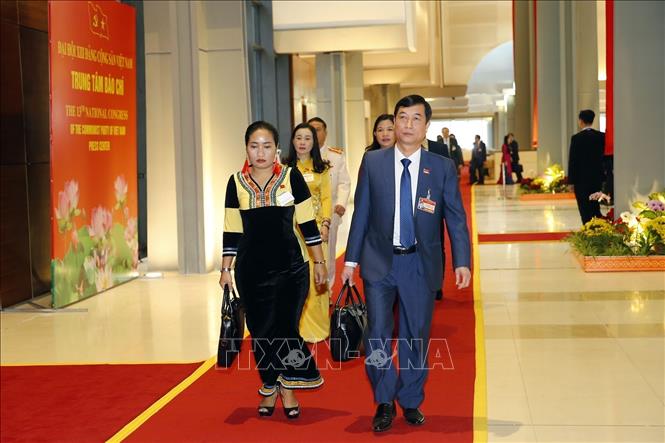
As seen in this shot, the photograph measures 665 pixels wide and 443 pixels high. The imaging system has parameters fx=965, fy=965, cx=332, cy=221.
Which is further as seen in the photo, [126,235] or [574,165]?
[574,165]

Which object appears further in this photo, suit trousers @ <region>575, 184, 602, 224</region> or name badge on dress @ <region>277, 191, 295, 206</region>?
suit trousers @ <region>575, 184, 602, 224</region>

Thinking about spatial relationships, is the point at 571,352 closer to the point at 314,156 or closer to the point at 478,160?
the point at 314,156

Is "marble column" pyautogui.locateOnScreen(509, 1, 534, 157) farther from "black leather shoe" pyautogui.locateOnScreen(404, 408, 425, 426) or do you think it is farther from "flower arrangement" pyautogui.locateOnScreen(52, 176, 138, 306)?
"black leather shoe" pyautogui.locateOnScreen(404, 408, 425, 426)

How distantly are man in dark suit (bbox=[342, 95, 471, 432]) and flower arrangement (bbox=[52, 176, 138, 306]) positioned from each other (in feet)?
16.8

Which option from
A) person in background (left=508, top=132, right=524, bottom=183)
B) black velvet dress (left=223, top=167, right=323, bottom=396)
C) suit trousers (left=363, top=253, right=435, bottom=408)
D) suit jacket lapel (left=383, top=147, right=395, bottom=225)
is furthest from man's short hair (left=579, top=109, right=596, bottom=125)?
person in background (left=508, top=132, right=524, bottom=183)

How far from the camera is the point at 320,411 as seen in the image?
5148mm

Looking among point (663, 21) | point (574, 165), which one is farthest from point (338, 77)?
point (663, 21)

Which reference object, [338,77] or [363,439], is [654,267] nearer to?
[363,439]

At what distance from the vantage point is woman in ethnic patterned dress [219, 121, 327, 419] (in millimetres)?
4930

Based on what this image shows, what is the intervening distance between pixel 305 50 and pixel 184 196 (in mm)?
7860

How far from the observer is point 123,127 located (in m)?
10.6

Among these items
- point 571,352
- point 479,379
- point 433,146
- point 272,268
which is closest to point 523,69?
point 433,146

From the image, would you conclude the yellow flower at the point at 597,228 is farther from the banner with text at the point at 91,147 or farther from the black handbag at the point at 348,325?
the black handbag at the point at 348,325

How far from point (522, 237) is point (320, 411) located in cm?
926
